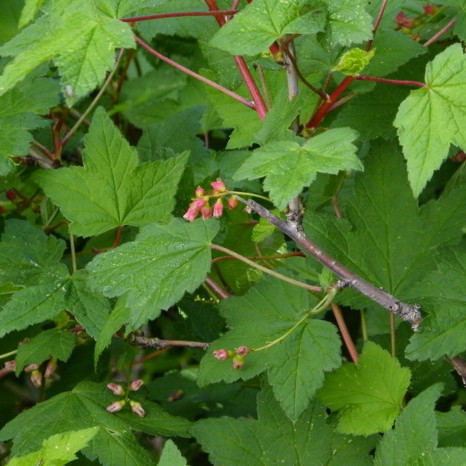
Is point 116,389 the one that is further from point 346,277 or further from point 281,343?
point 346,277

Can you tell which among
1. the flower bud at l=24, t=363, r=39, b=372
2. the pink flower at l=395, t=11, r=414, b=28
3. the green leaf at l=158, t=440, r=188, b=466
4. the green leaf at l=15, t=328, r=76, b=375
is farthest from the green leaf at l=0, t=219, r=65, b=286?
the pink flower at l=395, t=11, r=414, b=28

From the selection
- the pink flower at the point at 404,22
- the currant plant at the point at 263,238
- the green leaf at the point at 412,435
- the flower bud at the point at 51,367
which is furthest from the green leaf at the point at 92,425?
the pink flower at the point at 404,22

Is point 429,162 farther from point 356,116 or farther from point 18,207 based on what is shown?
point 18,207

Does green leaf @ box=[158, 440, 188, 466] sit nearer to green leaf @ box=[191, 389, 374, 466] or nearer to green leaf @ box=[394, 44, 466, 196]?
green leaf @ box=[191, 389, 374, 466]

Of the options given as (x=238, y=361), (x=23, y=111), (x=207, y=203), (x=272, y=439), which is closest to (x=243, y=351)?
(x=238, y=361)

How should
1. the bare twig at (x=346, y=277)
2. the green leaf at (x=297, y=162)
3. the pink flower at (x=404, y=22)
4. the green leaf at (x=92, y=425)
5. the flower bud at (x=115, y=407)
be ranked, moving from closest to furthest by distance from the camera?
the green leaf at (x=297, y=162) < the bare twig at (x=346, y=277) < the green leaf at (x=92, y=425) < the flower bud at (x=115, y=407) < the pink flower at (x=404, y=22)

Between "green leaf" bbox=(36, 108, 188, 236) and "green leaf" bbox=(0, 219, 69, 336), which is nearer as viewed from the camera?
"green leaf" bbox=(0, 219, 69, 336)

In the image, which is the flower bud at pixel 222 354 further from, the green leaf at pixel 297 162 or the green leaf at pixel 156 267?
the green leaf at pixel 297 162
